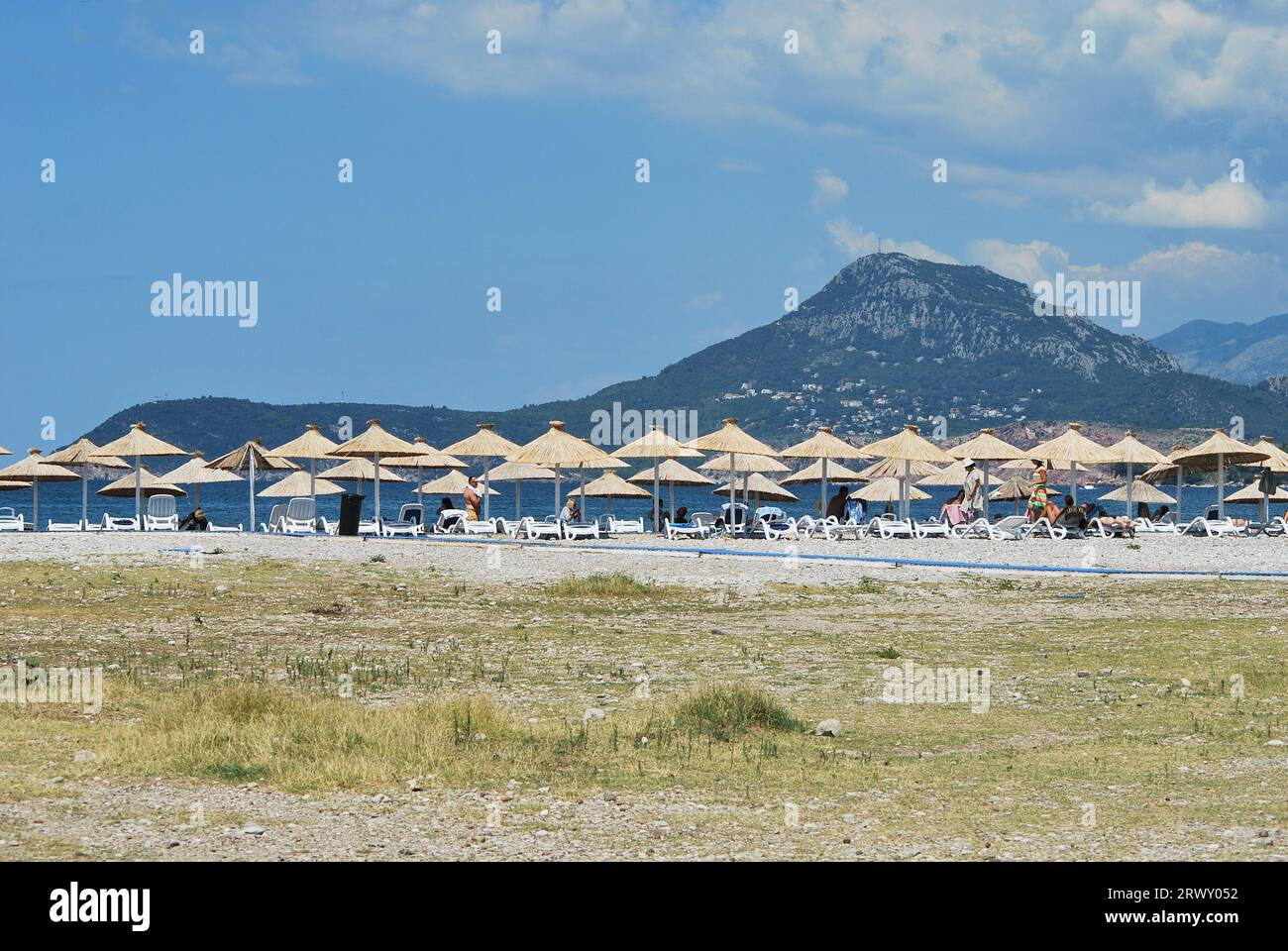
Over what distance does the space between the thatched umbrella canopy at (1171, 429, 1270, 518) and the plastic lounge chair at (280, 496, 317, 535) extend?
859 inches

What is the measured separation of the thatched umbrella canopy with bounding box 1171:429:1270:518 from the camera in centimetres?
3862

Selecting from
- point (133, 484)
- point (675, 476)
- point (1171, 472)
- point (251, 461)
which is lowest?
point (133, 484)

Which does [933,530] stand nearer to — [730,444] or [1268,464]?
[730,444]

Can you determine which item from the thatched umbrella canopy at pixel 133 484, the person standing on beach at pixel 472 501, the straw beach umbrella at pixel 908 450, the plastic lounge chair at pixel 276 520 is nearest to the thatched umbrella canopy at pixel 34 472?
the thatched umbrella canopy at pixel 133 484

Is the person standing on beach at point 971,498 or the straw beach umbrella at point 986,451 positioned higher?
→ the straw beach umbrella at point 986,451

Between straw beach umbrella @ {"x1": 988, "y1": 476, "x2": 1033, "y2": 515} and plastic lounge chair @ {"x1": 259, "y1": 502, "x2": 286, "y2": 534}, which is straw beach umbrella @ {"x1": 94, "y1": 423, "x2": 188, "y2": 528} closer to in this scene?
plastic lounge chair @ {"x1": 259, "y1": 502, "x2": 286, "y2": 534}

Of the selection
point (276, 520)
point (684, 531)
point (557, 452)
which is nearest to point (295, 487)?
point (276, 520)

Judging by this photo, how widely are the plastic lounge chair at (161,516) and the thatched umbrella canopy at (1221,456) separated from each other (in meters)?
25.2

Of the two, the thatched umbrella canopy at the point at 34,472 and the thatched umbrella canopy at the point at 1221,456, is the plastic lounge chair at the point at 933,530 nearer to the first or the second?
the thatched umbrella canopy at the point at 1221,456

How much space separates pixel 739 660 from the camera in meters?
13.9

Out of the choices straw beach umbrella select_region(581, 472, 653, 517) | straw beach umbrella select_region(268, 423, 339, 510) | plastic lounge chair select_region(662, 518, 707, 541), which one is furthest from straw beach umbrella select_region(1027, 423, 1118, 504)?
straw beach umbrella select_region(268, 423, 339, 510)

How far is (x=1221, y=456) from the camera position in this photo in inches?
1540

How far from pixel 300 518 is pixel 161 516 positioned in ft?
13.6

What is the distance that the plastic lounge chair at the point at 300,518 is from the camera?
112 feet
